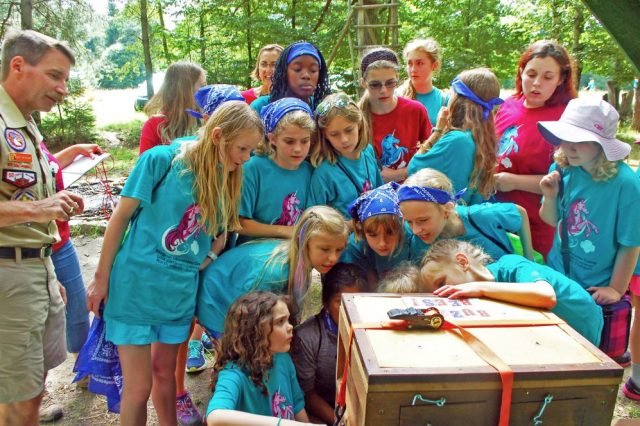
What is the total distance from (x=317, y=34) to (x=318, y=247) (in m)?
12.6

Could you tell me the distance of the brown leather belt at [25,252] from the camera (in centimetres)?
221

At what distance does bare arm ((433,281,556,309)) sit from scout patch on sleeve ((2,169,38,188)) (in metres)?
1.87

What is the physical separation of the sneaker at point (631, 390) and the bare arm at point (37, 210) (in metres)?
3.41

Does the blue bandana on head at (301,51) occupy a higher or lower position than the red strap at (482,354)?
higher

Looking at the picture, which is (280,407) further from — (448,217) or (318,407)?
(448,217)

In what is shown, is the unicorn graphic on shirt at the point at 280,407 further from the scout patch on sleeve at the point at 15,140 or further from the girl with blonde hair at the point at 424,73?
the girl with blonde hair at the point at 424,73

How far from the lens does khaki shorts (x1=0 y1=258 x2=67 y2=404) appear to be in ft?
7.22

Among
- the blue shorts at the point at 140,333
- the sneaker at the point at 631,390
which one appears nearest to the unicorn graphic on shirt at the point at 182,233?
the blue shorts at the point at 140,333

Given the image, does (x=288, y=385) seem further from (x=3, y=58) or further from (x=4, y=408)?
(x=3, y=58)

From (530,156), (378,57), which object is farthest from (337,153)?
(530,156)

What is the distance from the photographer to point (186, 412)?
2.94 metres

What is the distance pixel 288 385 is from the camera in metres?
2.29

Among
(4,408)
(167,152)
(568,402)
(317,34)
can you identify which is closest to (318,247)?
(167,152)

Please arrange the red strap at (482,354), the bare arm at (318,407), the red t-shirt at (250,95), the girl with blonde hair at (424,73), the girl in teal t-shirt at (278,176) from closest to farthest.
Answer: the red strap at (482,354)
the bare arm at (318,407)
the girl in teal t-shirt at (278,176)
the girl with blonde hair at (424,73)
the red t-shirt at (250,95)
